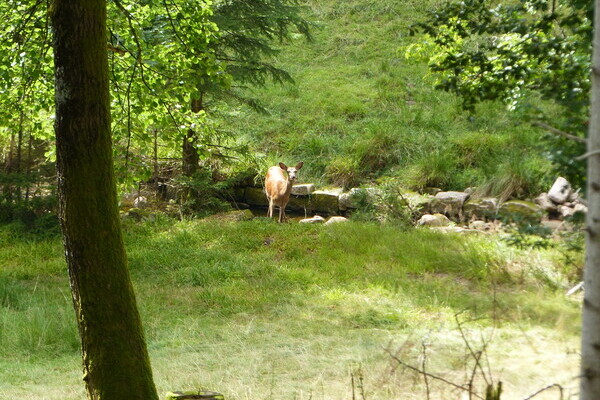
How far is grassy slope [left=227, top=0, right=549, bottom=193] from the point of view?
14227mm

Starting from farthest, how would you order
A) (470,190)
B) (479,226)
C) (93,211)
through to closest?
(470,190), (479,226), (93,211)

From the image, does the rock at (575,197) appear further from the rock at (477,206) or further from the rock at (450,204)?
the rock at (450,204)

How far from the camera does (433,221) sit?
12125 mm

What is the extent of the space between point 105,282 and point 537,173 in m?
9.55

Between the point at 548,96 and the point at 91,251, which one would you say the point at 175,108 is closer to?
the point at 91,251

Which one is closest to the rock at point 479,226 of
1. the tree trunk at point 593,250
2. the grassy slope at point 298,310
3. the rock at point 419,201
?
the grassy slope at point 298,310

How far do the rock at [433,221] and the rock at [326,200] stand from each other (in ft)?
8.97

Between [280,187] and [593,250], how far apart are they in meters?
11.6

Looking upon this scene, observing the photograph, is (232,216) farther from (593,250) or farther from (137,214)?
(593,250)

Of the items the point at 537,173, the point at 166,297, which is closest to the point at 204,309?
the point at 166,297

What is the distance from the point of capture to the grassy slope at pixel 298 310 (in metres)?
4.17

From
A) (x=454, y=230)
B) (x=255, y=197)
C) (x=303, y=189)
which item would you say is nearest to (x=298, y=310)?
(x=454, y=230)

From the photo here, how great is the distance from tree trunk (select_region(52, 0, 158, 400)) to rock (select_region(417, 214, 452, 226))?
8687 millimetres

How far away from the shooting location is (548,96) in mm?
3137
